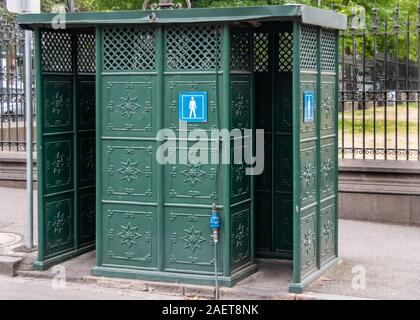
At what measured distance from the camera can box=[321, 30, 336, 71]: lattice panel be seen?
9062mm

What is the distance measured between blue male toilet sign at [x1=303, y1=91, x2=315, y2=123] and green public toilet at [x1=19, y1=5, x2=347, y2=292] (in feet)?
0.09

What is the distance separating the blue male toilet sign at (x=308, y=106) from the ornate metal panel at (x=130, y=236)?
1.97 metres

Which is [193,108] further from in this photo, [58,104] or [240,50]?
[58,104]

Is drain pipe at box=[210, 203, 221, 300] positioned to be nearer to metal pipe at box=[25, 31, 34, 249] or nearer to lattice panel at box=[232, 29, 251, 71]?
lattice panel at box=[232, 29, 251, 71]

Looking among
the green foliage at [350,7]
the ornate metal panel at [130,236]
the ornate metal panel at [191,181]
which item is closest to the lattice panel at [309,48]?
the ornate metal panel at [191,181]

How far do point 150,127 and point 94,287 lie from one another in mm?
1932

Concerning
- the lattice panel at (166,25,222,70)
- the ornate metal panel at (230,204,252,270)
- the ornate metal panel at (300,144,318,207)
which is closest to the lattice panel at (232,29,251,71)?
the lattice panel at (166,25,222,70)

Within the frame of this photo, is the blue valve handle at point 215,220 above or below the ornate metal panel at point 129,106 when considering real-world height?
below

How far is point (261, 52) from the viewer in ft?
31.4

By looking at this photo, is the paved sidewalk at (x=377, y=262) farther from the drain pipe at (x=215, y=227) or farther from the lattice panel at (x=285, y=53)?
the lattice panel at (x=285, y=53)

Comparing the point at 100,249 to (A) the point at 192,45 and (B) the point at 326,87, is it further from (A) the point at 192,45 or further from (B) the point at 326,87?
(B) the point at 326,87

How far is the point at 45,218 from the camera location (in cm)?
938

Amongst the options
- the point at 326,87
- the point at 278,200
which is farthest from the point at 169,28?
the point at 278,200

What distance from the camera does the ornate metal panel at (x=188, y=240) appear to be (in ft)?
28.1
